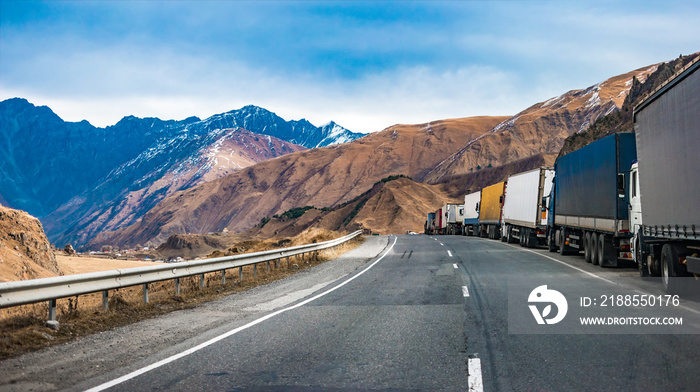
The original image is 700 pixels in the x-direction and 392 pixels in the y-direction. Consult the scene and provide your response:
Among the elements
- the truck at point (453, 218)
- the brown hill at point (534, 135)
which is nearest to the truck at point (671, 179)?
the truck at point (453, 218)

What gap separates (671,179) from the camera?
11.5 meters

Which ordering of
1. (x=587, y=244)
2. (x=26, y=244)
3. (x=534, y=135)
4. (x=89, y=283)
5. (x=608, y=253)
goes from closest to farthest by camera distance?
(x=89, y=283), (x=608, y=253), (x=587, y=244), (x=26, y=244), (x=534, y=135)

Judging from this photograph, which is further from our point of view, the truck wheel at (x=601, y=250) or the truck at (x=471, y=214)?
the truck at (x=471, y=214)

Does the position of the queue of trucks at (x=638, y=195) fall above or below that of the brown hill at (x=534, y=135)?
below

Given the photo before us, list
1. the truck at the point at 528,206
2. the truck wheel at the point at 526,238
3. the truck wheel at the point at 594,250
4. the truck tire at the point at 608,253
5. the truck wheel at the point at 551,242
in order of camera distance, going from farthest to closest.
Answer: the truck wheel at the point at 526,238, the truck at the point at 528,206, the truck wheel at the point at 551,242, the truck wheel at the point at 594,250, the truck tire at the point at 608,253

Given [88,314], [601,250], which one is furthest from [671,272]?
[88,314]

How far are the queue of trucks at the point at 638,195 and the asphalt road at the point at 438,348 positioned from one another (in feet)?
4.20

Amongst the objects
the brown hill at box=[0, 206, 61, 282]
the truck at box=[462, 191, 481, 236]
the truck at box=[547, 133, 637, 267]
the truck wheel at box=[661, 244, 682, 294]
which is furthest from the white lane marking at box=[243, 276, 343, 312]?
Result: the truck at box=[462, 191, 481, 236]

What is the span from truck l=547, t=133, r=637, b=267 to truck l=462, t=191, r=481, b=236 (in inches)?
913

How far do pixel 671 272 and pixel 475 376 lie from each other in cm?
776

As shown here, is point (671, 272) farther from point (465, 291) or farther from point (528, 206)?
point (528, 206)

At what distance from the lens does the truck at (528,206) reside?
26594mm

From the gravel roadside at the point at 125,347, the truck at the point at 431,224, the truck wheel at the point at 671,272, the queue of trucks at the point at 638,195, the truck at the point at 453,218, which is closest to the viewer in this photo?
the gravel roadside at the point at 125,347

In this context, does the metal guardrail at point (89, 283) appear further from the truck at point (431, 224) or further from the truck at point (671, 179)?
the truck at point (431, 224)
